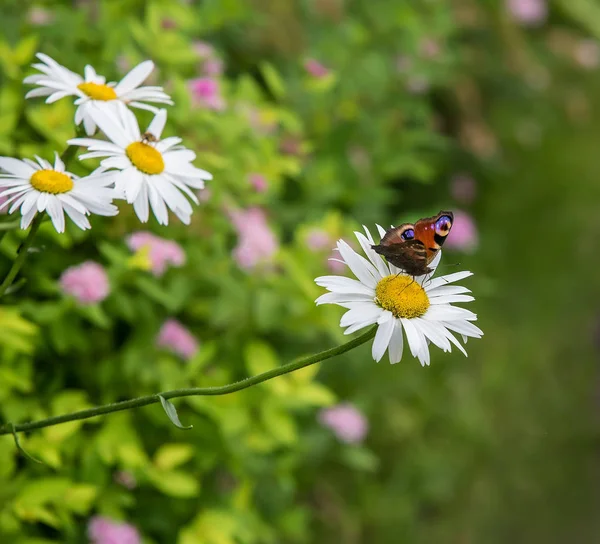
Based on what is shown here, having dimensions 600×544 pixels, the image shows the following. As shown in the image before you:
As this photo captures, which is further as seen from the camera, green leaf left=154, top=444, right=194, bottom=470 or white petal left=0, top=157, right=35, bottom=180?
green leaf left=154, top=444, right=194, bottom=470

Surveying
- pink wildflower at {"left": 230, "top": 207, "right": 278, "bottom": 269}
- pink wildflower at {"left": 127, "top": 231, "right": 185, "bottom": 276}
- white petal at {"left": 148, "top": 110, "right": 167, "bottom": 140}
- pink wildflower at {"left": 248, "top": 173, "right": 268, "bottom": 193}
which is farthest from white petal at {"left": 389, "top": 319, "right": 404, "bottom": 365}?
pink wildflower at {"left": 248, "top": 173, "right": 268, "bottom": 193}

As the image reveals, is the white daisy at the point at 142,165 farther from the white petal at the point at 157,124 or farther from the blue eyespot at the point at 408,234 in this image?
the blue eyespot at the point at 408,234

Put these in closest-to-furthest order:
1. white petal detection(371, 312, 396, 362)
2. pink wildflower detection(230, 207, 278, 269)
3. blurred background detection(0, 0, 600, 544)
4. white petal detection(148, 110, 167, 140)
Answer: white petal detection(371, 312, 396, 362) → white petal detection(148, 110, 167, 140) → blurred background detection(0, 0, 600, 544) → pink wildflower detection(230, 207, 278, 269)

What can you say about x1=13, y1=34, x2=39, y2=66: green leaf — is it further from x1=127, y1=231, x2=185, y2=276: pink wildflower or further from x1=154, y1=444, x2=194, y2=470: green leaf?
x1=154, y1=444, x2=194, y2=470: green leaf

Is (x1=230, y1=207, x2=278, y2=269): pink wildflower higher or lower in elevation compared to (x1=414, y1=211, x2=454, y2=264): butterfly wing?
higher

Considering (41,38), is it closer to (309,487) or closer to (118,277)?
(118,277)

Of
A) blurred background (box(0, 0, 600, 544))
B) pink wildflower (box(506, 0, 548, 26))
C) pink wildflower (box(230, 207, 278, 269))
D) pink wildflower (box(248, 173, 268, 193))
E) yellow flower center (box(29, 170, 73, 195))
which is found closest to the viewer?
yellow flower center (box(29, 170, 73, 195))

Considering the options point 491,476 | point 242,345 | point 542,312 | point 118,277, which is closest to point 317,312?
point 242,345
